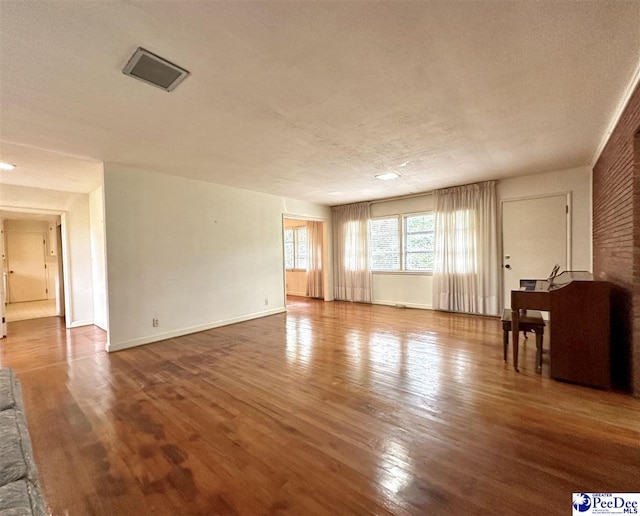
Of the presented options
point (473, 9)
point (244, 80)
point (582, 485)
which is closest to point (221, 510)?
point (582, 485)

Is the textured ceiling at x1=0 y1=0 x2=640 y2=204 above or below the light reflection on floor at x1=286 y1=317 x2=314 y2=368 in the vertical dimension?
above

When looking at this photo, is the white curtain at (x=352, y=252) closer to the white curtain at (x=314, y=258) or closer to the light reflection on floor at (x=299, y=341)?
the white curtain at (x=314, y=258)

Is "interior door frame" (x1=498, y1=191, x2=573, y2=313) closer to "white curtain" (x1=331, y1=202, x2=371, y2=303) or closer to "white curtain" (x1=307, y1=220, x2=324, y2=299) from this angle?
"white curtain" (x1=331, y1=202, x2=371, y2=303)

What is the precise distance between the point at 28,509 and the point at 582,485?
7.77 ft

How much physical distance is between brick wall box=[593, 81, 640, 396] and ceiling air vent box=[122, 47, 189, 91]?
3.34 m

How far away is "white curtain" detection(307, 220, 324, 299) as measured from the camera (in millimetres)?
8031

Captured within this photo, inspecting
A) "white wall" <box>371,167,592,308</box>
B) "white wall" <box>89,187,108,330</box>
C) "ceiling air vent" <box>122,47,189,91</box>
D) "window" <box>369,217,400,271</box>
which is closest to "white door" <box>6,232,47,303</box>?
"white wall" <box>89,187,108,330</box>

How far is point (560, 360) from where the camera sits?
8.79ft

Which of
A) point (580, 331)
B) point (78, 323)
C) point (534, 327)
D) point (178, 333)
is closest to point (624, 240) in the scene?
point (580, 331)

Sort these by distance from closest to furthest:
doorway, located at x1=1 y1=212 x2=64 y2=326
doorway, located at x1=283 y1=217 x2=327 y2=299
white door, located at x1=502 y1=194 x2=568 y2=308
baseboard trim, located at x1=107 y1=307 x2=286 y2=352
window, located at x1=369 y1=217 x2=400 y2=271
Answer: baseboard trim, located at x1=107 y1=307 x2=286 y2=352 → white door, located at x1=502 y1=194 x2=568 y2=308 → window, located at x1=369 y1=217 x2=400 y2=271 → doorway, located at x1=1 y1=212 x2=64 y2=326 → doorway, located at x1=283 y1=217 x2=327 y2=299

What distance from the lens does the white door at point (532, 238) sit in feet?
15.4

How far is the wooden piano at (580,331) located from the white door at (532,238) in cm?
239

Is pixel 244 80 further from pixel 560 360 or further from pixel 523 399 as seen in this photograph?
pixel 560 360

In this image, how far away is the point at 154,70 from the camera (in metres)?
1.88
